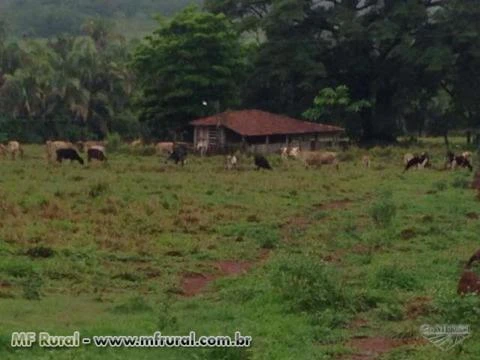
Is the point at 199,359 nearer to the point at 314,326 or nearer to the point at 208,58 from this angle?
the point at 314,326

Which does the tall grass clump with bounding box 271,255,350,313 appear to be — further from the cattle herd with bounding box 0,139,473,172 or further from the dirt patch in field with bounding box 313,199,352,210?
the cattle herd with bounding box 0,139,473,172

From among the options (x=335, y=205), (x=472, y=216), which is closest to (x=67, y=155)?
(x=335, y=205)

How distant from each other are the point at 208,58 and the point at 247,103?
6.90 metres

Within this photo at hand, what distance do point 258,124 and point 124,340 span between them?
127 ft

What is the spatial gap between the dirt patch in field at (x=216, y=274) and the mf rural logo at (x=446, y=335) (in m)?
4.32

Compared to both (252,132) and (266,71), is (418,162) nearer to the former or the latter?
(252,132)

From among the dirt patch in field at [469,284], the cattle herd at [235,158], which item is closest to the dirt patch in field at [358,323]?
the dirt patch in field at [469,284]

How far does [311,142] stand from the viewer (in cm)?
5184

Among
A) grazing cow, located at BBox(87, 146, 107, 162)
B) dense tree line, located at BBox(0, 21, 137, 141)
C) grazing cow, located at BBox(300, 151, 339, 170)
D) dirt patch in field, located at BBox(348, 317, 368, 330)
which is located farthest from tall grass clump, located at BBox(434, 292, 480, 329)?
dense tree line, located at BBox(0, 21, 137, 141)

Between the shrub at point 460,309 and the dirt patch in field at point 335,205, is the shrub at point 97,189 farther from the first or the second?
the shrub at point 460,309

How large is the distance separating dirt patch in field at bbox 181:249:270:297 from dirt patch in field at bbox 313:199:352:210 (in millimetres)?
7861

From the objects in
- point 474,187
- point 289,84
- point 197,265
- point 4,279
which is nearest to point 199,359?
point 4,279

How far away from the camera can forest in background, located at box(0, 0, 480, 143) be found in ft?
170

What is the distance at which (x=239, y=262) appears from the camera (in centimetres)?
1689
